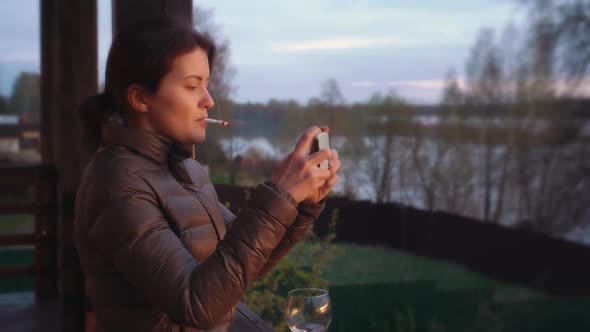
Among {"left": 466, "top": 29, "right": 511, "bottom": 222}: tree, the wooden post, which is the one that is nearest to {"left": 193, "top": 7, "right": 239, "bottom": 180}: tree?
{"left": 466, "top": 29, "right": 511, "bottom": 222}: tree

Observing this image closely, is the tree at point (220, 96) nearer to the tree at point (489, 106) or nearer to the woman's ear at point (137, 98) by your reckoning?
the tree at point (489, 106)

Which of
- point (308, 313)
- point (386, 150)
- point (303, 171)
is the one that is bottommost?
point (308, 313)

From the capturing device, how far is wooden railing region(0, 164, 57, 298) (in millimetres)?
4027

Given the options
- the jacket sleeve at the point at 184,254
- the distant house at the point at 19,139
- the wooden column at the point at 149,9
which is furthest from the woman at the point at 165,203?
the distant house at the point at 19,139

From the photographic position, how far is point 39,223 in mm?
4117

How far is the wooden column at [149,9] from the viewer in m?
1.62

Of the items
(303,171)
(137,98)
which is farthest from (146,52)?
(303,171)

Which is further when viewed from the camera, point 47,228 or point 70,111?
point 47,228

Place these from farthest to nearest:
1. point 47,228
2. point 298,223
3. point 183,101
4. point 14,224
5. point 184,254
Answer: point 14,224
point 47,228
point 298,223
point 183,101
point 184,254

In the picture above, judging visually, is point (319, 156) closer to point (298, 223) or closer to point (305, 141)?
point (305, 141)

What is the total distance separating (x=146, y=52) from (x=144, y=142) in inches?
5.5

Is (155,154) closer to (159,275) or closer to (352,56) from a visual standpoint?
(159,275)

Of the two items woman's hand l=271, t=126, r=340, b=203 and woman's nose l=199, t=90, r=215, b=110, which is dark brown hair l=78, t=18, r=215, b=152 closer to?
woman's nose l=199, t=90, r=215, b=110

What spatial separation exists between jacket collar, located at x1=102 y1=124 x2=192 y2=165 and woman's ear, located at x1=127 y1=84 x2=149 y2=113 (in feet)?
0.12
